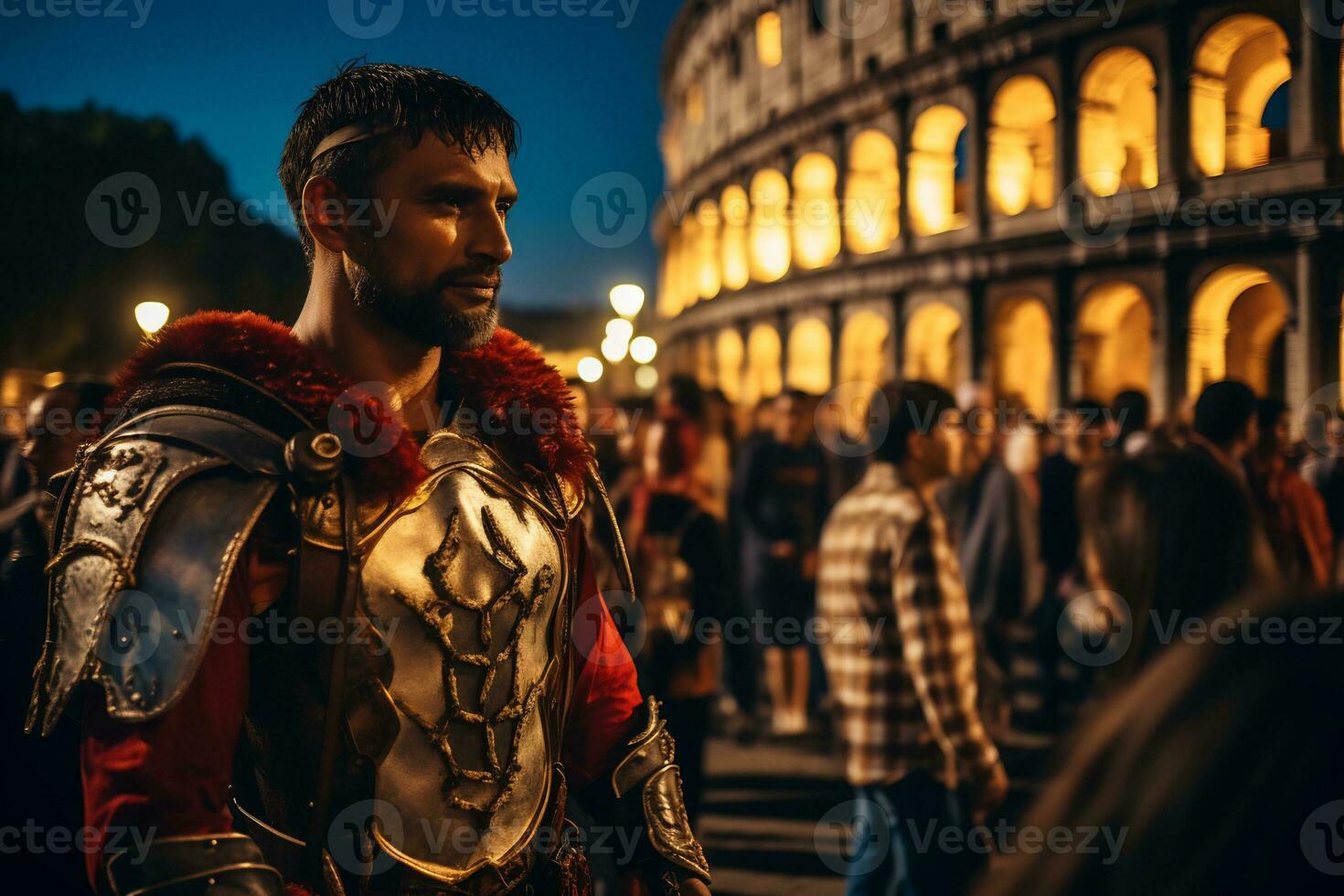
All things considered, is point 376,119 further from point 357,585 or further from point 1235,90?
point 1235,90

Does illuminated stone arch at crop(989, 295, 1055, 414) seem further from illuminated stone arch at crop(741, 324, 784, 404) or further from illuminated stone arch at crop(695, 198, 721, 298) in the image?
illuminated stone arch at crop(695, 198, 721, 298)

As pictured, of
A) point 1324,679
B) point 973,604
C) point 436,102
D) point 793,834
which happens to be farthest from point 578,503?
point 973,604

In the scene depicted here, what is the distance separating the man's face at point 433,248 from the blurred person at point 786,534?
6526mm

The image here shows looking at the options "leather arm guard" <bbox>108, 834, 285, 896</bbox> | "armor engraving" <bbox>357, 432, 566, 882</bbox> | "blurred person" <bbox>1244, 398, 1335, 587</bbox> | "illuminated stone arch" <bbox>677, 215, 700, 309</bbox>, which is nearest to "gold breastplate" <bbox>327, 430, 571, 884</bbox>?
"armor engraving" <bbox>357, 432, 566, 882</bbox>

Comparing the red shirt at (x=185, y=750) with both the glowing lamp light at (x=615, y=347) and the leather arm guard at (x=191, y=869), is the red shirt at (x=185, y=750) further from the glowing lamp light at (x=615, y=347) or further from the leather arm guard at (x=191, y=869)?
the glowing lamp light at (x=615, y=347)

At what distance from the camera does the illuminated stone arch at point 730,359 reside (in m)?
30.9

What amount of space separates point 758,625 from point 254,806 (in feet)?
23.6

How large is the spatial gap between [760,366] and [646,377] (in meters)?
7.04

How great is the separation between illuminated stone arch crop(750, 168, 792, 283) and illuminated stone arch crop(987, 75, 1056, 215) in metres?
7.25

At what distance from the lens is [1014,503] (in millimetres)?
7770

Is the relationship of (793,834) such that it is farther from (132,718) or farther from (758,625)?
(132,718)

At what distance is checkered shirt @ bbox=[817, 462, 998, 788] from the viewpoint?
160 inches

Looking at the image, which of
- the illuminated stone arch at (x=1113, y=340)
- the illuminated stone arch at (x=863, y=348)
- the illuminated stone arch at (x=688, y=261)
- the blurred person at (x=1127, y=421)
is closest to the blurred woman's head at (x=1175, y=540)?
the blurred person at (x=1127, y=421)

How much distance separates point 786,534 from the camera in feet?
27.9
